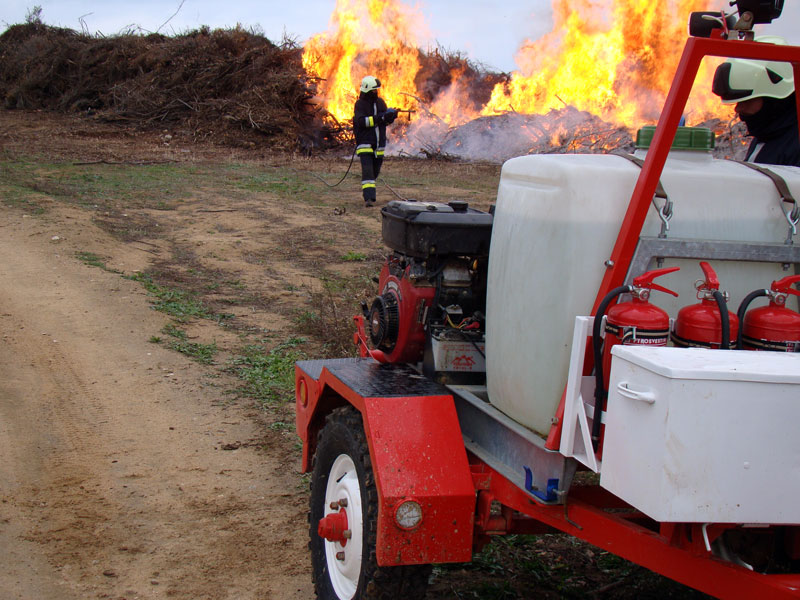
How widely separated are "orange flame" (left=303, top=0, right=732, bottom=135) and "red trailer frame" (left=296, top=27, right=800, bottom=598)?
16922 mm

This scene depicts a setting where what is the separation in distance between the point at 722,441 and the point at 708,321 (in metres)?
0.46

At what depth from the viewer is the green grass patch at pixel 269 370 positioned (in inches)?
246

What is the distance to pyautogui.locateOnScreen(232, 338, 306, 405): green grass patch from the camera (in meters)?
6.26

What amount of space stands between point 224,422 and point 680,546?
13.5 feet

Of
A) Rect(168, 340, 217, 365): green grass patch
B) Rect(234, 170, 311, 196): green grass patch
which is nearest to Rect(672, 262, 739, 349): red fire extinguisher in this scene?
Rect(168, 340, 217, 365): green grass patch

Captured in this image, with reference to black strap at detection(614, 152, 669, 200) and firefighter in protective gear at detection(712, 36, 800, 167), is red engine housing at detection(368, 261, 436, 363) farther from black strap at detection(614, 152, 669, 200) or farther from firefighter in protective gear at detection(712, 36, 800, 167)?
firefighter in protective gear at detection(712, 36, 800, 167)

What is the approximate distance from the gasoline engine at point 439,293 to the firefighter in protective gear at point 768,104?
1245 mm

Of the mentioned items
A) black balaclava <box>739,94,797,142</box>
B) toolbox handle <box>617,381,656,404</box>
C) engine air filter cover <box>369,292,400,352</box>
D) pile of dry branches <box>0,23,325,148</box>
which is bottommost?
engine air filter cover <box>369,292,400,352</box>

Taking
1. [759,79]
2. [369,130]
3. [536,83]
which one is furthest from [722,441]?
[536,83]

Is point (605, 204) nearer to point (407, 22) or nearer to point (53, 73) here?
point (407, 22)

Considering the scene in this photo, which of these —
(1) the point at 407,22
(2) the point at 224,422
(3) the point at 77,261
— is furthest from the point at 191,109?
(2) the point at 224,422

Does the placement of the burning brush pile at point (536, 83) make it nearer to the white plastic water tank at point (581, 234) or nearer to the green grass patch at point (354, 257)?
the green grass patch at point (354, 257)

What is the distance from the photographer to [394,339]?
11.8ft

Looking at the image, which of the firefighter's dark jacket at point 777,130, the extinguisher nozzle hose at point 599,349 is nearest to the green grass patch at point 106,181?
the firefighter's dark jacket at point 777,130
